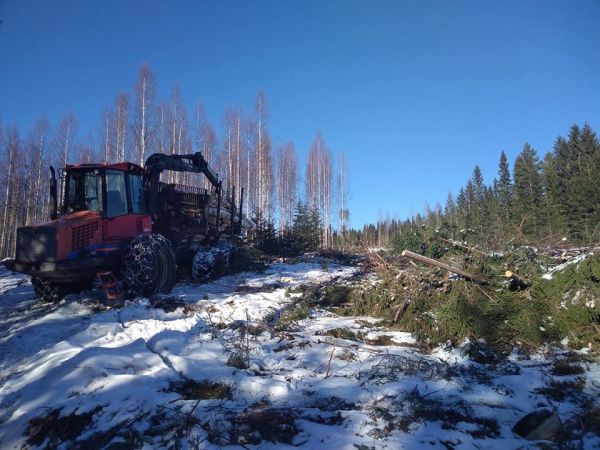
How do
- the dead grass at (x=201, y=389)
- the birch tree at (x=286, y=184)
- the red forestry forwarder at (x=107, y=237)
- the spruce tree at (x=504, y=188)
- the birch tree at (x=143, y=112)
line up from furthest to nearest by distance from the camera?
1. the spruce tree at (x=504, y=188)
2. the birch tree at (x=286, y=184)
3. the birch tree at (x=143, y=112)
4. the red forestry forwarder at (x=107, y=237)
5. the dead grass at (x=201, y=389)

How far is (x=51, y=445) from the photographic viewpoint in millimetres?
2871

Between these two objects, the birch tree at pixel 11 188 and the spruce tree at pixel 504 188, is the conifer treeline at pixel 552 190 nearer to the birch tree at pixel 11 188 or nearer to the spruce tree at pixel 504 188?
the spruce tree at pixel 504 188

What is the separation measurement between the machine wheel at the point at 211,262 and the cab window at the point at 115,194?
2.69m

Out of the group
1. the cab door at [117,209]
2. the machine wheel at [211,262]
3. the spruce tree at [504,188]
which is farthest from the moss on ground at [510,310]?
the spruce tree at [504,188]

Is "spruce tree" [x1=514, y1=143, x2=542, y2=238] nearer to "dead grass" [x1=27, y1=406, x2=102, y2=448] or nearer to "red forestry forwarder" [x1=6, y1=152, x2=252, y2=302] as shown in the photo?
"red forestry forwarder" [x1=6, y1=152, x2=252, y2=302]

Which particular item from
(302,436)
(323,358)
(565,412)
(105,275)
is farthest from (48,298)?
(565,412)

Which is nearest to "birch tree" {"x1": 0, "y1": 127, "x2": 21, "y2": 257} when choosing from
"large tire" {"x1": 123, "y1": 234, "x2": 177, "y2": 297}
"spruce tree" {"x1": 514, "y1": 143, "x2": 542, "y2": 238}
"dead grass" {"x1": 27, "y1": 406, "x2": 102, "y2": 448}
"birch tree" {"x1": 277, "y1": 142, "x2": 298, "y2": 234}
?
"birch tree" {"x1": 277, "y1": 142, "x2": 298, "y2": 234}

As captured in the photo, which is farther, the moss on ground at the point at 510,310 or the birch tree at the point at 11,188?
the birch tree at the point at 11,188

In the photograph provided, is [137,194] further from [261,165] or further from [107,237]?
[261,165]

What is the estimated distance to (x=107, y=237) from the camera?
25.2 feet

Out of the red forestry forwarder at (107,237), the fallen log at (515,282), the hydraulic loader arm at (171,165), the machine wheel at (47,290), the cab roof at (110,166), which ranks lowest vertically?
the machine wheel at (47,290)

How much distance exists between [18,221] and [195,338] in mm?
30706

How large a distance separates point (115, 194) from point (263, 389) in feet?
20.0

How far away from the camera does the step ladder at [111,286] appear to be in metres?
7.36
